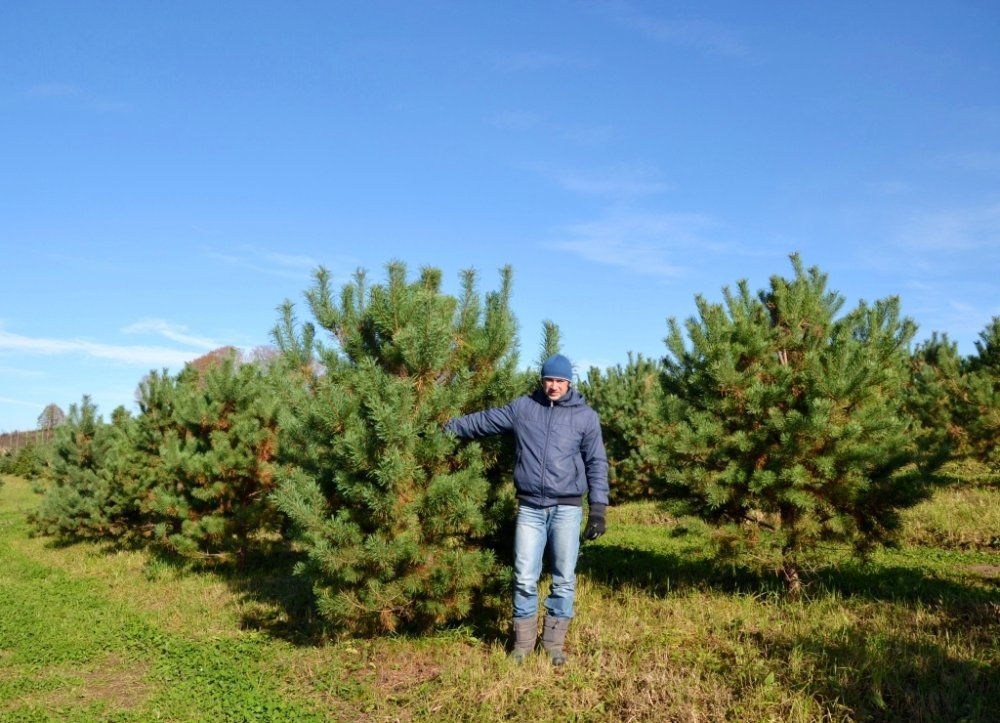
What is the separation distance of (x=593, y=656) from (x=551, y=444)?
4.94ft

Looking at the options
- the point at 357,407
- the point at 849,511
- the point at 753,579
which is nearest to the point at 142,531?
the point at 357,407

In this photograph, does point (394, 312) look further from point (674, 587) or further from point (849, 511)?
point (849, 511)

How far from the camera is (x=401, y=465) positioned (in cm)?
501

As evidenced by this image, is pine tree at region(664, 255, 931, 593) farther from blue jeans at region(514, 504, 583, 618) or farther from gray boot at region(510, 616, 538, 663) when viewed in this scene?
gray boot at region(510, 616, 538, 663)

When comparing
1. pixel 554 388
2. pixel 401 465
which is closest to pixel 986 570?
pixel 554 388

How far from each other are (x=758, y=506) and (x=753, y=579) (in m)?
1.41

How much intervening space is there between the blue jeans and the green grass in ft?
1.26

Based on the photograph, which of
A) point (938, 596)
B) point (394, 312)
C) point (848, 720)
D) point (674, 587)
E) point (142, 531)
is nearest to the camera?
point (848, 720)

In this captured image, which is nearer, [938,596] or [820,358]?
[938,596]

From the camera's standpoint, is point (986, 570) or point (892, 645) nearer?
point (892, 645)

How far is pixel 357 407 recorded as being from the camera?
5.29 metres

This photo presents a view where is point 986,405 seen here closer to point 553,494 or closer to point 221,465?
point 553,494

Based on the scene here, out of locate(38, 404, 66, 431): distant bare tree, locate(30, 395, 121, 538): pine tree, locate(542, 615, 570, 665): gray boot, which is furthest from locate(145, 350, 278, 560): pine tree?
locate(38, 404, 66, 431): distant bare tree

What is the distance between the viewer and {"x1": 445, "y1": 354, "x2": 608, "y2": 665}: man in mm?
4949
